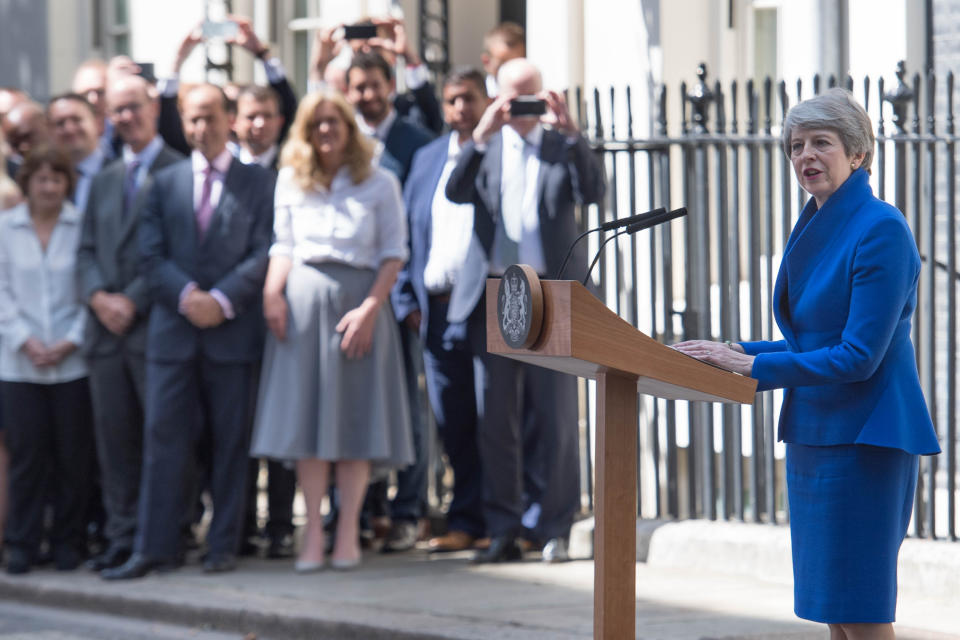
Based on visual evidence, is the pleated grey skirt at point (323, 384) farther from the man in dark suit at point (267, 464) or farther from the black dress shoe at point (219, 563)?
the black dress shoe at point (219, 563)

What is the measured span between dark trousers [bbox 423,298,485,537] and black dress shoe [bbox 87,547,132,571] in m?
1.58

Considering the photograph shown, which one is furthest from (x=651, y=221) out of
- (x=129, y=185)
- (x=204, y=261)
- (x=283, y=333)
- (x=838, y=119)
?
(x=129, y=185)

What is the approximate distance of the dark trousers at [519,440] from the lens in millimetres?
7020

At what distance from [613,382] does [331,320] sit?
3605 mm

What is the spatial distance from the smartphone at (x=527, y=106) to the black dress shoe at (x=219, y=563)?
2.49 metres

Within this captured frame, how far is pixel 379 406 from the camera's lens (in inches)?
279

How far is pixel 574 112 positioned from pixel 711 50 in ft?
4.19

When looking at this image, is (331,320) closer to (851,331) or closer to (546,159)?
(546,159)

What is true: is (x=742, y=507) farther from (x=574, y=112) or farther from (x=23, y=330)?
(x=23, y=330)

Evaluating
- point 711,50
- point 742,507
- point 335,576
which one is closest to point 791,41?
point 711,50

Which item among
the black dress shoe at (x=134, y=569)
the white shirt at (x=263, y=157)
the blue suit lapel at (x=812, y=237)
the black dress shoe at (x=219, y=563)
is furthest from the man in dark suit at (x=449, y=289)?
the blue suit lapel at (x=812, y=237)

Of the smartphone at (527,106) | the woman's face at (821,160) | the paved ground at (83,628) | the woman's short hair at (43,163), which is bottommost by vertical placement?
the paved ground at (83,628)

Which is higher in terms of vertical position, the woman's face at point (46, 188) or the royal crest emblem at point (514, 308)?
the woman's face at point (46, 188)

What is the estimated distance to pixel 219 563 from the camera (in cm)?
721
